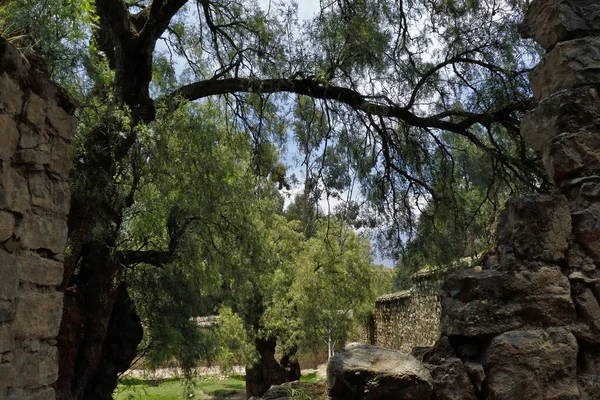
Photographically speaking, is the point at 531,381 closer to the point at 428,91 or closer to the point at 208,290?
the point at 428,91

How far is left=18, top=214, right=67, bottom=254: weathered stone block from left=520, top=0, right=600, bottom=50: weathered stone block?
3.38 meters

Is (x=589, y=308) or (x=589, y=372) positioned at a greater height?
(x=589, y=308)

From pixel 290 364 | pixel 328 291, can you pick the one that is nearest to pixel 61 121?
pixel 328 291

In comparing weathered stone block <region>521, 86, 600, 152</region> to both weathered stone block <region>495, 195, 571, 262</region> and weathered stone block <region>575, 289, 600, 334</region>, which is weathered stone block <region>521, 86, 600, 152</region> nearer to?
weathered stone block <region>495, 195, 571, 262</region>

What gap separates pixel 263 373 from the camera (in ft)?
45.6

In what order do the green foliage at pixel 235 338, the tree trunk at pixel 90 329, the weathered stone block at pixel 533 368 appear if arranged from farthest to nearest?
the green foliage at pixel 235 338
the tree trunk at pixel 90 329
the weathered stone block at pixel 533 368

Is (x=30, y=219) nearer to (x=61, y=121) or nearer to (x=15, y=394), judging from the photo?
(x=61, y=121)

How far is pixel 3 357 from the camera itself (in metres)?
2.91

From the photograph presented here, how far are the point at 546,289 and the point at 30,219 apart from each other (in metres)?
2.94

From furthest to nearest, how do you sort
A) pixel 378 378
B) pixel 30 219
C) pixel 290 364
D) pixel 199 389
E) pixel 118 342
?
1. pixel 199 389
2. pixel 290 364
3. pixel 118 342
4. pixel 30 219
5. pixel 378 378

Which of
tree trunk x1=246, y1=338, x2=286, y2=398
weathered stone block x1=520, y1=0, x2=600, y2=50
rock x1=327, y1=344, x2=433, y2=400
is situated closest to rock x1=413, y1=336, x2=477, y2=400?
rock x1=327, y1=344, x2=433, y2=400

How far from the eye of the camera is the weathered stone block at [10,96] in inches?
118

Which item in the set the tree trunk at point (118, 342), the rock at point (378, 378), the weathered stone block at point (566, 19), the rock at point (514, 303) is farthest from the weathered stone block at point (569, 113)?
the tree trunk at point (118, 342)

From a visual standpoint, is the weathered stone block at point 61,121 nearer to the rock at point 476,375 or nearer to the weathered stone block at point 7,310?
the weathered stone block at point 7,310
